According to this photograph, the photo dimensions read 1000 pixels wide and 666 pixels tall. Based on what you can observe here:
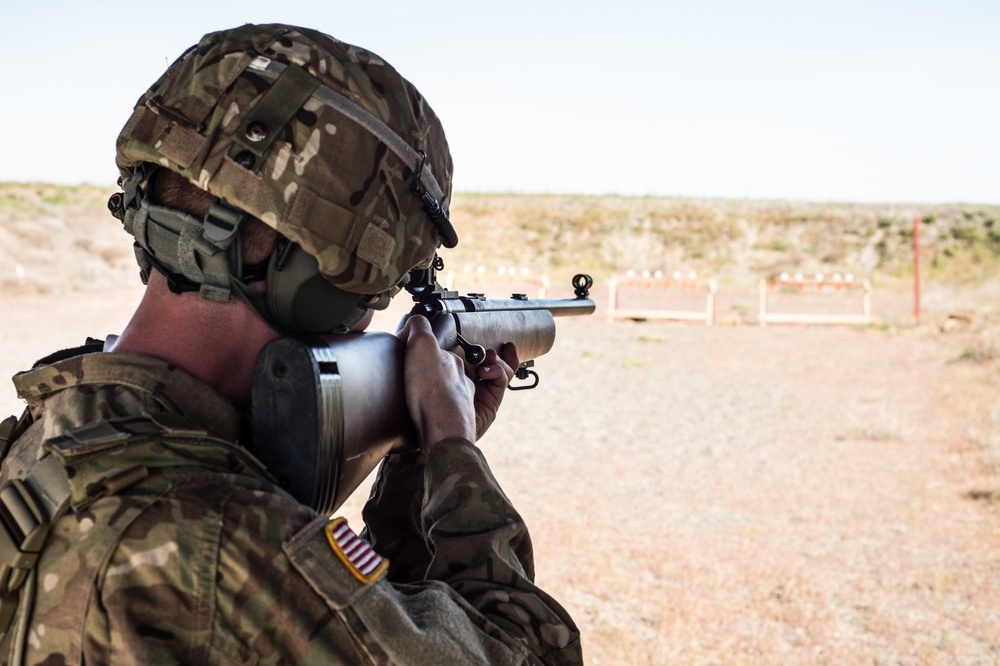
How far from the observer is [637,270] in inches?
1612

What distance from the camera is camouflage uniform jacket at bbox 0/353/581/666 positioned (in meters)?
1.19

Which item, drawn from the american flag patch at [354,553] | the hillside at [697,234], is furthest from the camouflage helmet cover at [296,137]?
the hillside at [697,234]

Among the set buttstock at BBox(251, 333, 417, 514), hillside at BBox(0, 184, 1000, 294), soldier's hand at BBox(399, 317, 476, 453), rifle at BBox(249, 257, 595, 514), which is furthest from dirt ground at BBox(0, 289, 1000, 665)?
hillside at BBox(0, 184, 1000, 294)

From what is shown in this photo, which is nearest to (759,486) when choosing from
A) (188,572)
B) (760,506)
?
(760,506)

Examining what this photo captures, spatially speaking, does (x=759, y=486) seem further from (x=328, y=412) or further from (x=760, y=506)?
(x=328, y=412)

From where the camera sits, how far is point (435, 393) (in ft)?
6.36

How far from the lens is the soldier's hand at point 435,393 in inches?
72.5

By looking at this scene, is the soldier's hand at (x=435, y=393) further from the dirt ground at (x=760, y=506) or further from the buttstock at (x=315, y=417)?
the dirt ground at (x=760, y=506)

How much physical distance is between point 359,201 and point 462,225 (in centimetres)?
4256

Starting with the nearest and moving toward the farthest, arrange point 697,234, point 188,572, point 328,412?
point 188,572
point 328,412
point 697,234

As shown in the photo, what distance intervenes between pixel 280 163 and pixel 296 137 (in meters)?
0.06

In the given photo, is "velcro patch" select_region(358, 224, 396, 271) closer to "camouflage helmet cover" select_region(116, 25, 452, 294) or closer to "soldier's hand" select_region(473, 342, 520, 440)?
"camouflage helmet cover" select_region(116, 25, 452, 294)

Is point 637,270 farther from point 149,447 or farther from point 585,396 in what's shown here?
point 149,447

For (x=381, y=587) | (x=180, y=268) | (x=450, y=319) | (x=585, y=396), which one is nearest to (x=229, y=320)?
(x=180, y=268)
